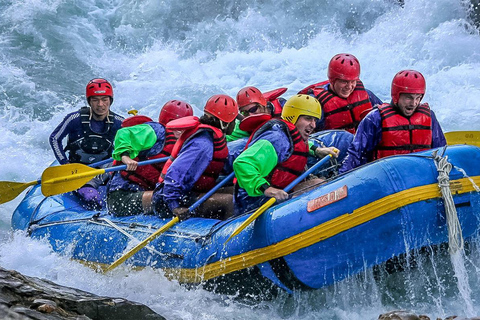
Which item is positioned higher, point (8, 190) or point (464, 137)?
point (464, 137)

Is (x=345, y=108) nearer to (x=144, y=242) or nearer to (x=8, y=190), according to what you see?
(x=144, y=242)

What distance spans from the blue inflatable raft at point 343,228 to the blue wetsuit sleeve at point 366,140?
632 millimetres

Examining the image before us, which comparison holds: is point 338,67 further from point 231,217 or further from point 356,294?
point 356,294

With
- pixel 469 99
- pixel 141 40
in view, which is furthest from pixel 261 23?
pixel 469 99

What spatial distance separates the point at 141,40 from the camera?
16.0 metres

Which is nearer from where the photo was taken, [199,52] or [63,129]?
[63,129]

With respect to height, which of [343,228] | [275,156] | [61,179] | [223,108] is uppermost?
[223,108]

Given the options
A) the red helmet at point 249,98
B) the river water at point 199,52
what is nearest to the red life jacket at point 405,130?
the red helmet at point 249,98

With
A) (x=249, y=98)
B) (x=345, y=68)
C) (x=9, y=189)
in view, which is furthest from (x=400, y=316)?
(x=9, y=189)

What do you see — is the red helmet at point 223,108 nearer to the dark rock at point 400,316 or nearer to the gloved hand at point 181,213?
the gloved hand at point 181,213

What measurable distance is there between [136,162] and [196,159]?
2.63ft

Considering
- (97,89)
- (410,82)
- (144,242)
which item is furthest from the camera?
(97,89)

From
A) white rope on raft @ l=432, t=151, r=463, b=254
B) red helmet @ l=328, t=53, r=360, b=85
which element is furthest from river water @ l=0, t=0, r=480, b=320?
white rope on raft @ l=432, t=151, r=463, b=254

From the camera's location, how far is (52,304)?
13.5 ft
